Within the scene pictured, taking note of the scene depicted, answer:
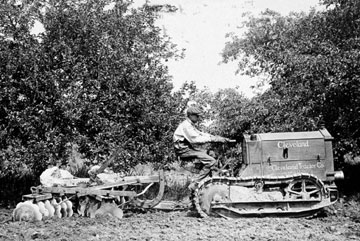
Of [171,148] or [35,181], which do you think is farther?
A: [35,181]

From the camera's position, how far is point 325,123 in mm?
11969

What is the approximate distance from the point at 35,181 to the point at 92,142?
8.99 feet

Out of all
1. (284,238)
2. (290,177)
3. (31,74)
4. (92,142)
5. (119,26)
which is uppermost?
(119,26)

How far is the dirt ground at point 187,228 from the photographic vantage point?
763 centimetres

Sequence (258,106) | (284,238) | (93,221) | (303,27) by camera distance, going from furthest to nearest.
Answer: (303,27) → (258,106) → (93,221) → (284,238)

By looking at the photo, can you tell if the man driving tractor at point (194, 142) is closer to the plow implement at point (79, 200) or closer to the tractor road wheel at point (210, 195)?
the tractor road wheel at point (210, 195)

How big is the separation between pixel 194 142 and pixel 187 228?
194cm

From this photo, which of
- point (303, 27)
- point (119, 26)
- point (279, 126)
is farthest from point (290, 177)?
point (303, 27)

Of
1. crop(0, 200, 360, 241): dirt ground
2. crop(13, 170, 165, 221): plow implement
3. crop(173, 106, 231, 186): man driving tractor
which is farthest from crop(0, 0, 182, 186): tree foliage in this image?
crop(0, 200, 360, 241): dirt ground

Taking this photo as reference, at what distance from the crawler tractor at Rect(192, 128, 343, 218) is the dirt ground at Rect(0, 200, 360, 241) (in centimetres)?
26

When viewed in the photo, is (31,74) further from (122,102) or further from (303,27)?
(303,27)

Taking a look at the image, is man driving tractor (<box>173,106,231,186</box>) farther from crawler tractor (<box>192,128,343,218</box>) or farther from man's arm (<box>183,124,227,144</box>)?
crawler tractor (<box>192,128,343,218</box>)

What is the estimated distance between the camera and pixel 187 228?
8.29 m

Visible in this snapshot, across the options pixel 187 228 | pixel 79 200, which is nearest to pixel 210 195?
pixel 187 228
